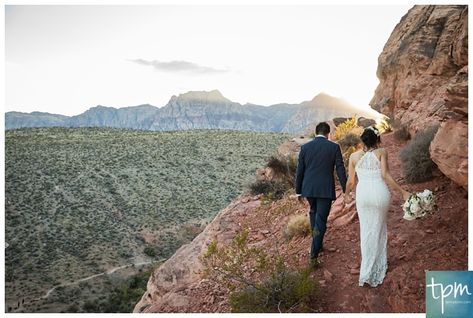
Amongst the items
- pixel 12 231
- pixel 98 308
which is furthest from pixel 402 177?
pixel 12 231

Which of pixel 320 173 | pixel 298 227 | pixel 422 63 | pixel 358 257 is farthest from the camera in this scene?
pixel 422 63

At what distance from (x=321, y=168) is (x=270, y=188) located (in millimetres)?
4542

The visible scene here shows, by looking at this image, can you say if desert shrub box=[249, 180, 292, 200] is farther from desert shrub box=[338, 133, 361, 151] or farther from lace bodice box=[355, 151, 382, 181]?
lace bodice box=[355, 151, 382, 181]

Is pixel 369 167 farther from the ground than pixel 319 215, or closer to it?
farther from the ground

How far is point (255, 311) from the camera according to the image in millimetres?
5215

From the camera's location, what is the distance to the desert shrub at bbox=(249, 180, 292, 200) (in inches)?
375

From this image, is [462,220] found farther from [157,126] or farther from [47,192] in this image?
[157,126]

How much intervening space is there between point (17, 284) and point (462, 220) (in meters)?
15.7

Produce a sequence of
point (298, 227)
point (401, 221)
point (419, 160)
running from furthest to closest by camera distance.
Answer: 1. point (419, 160)
2. point (298, 227)
3. point (401, 221)

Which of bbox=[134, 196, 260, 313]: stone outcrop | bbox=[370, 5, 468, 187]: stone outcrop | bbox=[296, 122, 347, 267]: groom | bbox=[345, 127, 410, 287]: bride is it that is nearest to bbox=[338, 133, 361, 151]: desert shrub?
bbox=[370, 5, 468, 187]: stone outcrop

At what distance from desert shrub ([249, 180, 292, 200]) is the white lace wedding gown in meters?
4.33

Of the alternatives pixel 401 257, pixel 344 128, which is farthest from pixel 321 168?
pixel 344 128

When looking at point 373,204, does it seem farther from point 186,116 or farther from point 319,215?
point 186,116

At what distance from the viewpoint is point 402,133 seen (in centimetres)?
923
